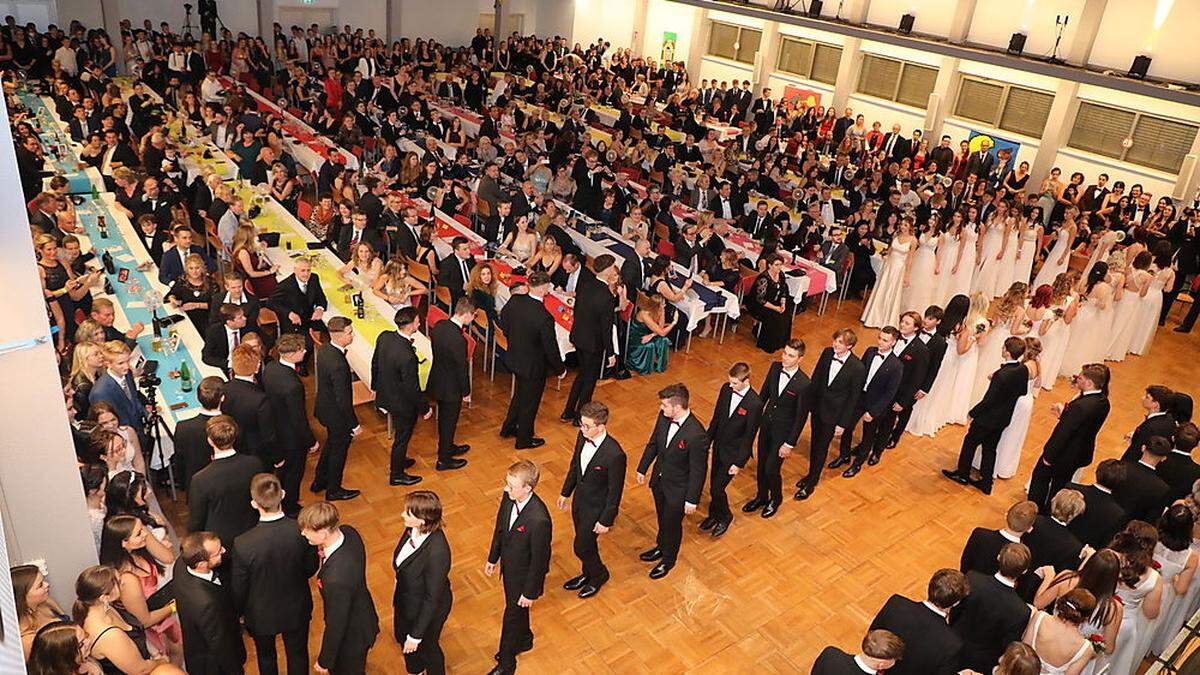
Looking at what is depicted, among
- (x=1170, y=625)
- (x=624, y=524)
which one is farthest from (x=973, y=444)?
(x=624, y=524)

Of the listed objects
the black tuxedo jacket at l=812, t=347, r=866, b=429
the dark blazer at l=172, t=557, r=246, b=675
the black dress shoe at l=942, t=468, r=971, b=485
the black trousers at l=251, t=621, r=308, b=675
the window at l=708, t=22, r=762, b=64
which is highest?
the window at l=708, t=22, r=762, b=64

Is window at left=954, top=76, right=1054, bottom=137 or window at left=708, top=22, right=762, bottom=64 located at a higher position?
window at left=708, top=22, right=762, bottom=64

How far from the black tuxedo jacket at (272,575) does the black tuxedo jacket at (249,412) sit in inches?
51.5

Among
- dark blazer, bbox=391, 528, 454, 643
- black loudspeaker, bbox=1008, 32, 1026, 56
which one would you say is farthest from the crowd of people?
black loudspeaker, bbox=1008, 32, 1026, 56

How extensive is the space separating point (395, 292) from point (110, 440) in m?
2.62

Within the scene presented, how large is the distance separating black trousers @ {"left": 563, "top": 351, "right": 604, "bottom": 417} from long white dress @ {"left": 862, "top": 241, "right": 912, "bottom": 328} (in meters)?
4.26

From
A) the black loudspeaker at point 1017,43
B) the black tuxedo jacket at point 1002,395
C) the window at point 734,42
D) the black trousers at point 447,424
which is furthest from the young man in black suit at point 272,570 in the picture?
the window at point 734,42

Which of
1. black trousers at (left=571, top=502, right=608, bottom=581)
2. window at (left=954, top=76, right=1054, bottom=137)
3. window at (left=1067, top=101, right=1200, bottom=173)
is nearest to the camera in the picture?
black trousers at (left=571, top=502, right=608, bottom=581)

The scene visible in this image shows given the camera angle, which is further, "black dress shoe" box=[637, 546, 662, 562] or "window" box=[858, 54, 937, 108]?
"window" box=[858, 54, 937, 108]

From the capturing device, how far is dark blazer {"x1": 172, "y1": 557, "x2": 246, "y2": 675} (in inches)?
147

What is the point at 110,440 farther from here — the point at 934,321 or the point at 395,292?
the point at 934,321

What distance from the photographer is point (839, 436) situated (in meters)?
7.85

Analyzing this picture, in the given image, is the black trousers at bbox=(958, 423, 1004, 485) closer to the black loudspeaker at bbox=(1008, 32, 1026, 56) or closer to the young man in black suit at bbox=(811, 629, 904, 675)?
the young man in black suit at bbox=(811, 629, 904, 675)

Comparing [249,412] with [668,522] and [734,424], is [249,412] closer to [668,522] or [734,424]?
[668,522]
